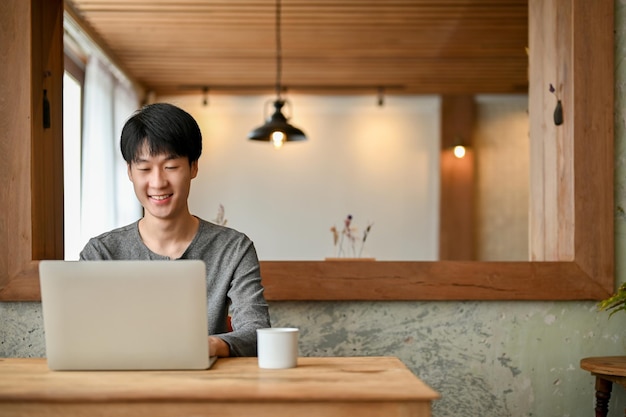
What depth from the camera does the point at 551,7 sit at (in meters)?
3.16

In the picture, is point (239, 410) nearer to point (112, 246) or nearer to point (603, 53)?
point (112, 246)

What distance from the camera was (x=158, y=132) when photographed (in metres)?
2.18

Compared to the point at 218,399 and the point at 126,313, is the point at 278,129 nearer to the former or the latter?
the point at 126,313

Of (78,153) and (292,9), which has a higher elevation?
(292,9)

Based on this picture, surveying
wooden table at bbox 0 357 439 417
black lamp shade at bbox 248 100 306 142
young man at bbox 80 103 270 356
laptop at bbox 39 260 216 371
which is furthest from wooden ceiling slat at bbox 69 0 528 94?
wooden table at bbox 0 357 439 417

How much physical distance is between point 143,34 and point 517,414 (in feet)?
13.4

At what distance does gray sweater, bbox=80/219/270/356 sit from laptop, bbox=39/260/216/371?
19.8 inches

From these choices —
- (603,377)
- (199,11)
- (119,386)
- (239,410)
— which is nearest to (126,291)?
(119,386)

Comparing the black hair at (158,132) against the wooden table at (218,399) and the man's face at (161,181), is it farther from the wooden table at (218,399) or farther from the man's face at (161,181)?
the wooden table at (218,399)

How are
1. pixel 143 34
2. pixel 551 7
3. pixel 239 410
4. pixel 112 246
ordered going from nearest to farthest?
pixel 239 410, pixel 112 246, pixel 551 7, pixel 143 34

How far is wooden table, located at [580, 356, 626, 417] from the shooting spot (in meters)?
2.49

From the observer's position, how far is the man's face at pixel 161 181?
7.23ft

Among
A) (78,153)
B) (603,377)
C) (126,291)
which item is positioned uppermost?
(78,153)

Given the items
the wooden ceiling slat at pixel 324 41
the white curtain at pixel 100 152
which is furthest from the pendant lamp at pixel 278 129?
the white curtain at pixel 100 152
